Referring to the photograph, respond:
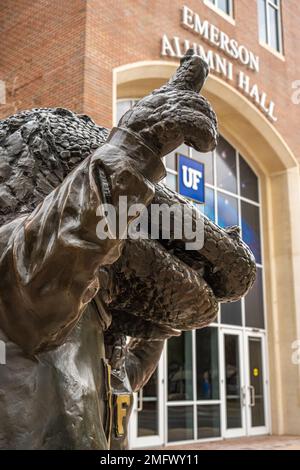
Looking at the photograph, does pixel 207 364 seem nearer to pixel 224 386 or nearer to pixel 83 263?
pixel 224 386

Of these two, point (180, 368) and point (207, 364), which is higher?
point (207, 364)

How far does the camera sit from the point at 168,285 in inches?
52.2

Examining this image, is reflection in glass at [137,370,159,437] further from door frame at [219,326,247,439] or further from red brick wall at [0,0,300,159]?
red brick wall at [0,0,300,159]

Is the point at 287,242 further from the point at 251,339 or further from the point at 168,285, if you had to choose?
the point at 168,285

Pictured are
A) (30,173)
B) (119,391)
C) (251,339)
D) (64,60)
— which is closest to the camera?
(30,173)

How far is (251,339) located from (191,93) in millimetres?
13094

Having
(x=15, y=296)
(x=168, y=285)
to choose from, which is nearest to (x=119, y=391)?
(x=168, y=285)

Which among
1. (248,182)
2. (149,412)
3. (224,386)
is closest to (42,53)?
(248,182)

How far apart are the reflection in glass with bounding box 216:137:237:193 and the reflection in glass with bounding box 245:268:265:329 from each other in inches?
93.6

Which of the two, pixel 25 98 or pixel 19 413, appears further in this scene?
pixel 25 98

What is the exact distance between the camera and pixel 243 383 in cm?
1310

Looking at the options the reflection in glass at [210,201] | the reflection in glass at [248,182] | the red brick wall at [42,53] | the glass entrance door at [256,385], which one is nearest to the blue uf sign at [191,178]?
the reflection in glass at [210,201]

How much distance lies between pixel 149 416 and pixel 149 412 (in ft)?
0.25

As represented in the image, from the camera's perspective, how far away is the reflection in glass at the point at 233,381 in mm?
12656
